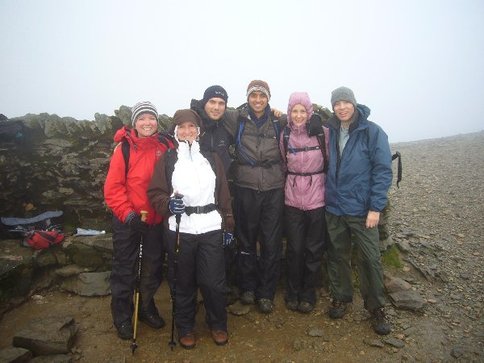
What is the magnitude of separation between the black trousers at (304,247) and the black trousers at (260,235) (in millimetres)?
230

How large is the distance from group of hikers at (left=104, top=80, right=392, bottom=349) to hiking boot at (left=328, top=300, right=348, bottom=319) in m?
0.02

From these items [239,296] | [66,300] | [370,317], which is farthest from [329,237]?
[66,300]

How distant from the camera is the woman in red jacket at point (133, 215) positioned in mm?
5480

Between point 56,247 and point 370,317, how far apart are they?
724cm

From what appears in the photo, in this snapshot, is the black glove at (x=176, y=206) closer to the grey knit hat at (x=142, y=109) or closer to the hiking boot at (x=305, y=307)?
the grey knit hat at (x=142, y=109)

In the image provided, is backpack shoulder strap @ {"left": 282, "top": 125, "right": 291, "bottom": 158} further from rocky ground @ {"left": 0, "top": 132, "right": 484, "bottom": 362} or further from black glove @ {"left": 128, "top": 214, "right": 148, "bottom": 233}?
rocky ground @ {"left": 0, "top": 132, "right": 484, "bottom": 362}

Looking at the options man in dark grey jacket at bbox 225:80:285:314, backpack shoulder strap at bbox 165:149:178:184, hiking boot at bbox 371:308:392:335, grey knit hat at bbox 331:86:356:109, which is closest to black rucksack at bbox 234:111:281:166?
man in dark grey jacket at bbox 225:80:285:314

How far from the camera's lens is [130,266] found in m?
5.85

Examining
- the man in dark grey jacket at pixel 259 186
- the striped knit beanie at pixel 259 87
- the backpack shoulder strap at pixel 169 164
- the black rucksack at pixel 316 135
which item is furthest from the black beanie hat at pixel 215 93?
the backpack shoulder strap at pixel 169 164

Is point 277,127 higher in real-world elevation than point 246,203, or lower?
higher

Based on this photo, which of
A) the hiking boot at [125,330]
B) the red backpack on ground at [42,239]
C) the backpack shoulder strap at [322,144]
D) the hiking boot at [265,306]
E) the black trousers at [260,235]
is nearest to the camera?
the hiking boot at [125,330]

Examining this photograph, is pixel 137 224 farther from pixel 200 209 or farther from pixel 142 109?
pixel 142 109

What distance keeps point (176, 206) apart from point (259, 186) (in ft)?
6.07

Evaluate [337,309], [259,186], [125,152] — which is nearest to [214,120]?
[259,186]
